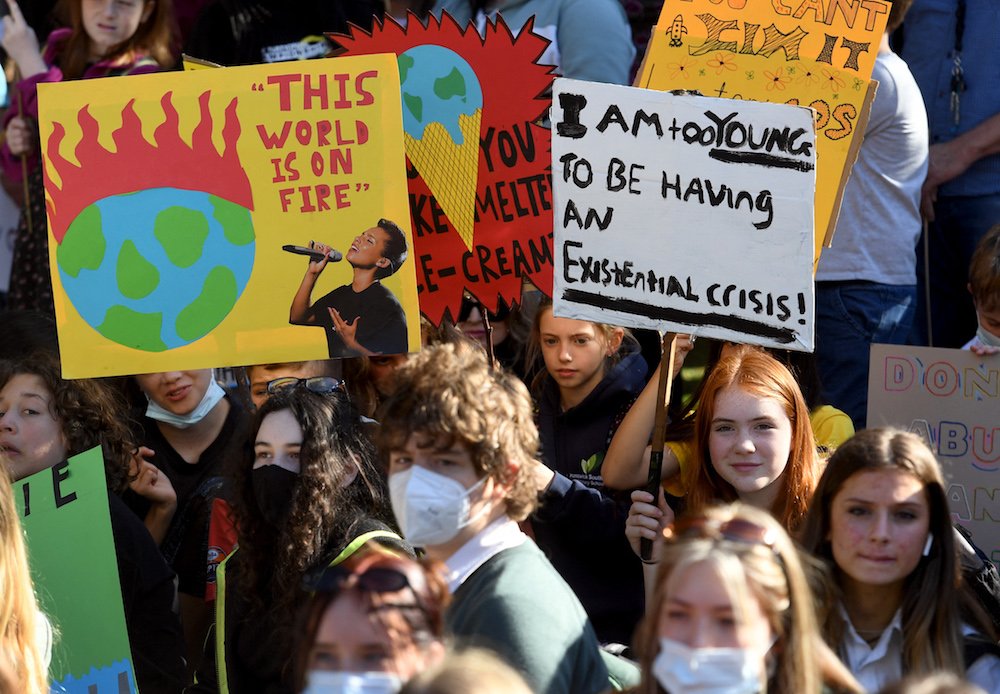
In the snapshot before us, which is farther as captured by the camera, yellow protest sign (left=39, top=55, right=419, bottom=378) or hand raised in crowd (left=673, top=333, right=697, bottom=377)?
hand raised in crowd (left=673, top=333, right=697, bottom=377)

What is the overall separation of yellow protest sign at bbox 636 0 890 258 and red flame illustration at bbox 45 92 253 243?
125 centimetres

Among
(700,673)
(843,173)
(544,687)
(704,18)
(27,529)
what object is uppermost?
(704,18)

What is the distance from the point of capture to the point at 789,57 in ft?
14.4

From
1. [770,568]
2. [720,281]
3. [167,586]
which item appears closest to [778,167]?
[720,281]

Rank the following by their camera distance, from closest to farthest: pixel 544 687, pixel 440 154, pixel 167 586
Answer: pixel 544 687
pixel 167 586
pixel 440 154

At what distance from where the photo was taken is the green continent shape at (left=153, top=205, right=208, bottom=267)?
425 centimetres

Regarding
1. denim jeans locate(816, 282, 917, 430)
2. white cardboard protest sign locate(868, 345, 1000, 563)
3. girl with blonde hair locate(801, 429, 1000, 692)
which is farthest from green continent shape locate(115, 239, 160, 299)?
denim jeans locate(816, 282, 917, 430)

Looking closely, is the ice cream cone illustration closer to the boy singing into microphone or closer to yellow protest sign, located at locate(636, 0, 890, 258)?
the boy singing into microphone

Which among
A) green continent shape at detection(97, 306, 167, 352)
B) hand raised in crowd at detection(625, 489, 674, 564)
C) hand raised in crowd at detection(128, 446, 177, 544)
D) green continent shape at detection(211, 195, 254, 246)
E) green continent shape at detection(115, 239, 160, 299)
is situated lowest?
hand raised in crowd at detection(128, 446, 177, 544)

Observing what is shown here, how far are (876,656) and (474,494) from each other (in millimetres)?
953

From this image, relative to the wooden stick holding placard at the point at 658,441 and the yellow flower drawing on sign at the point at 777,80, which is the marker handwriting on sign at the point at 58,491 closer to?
the wooden stick holding placard at the point at 658,441

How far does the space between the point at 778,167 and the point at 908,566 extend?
3.61 ft

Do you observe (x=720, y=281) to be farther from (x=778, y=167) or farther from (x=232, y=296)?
(x=232, y=296)

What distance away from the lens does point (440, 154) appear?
4.53 m
